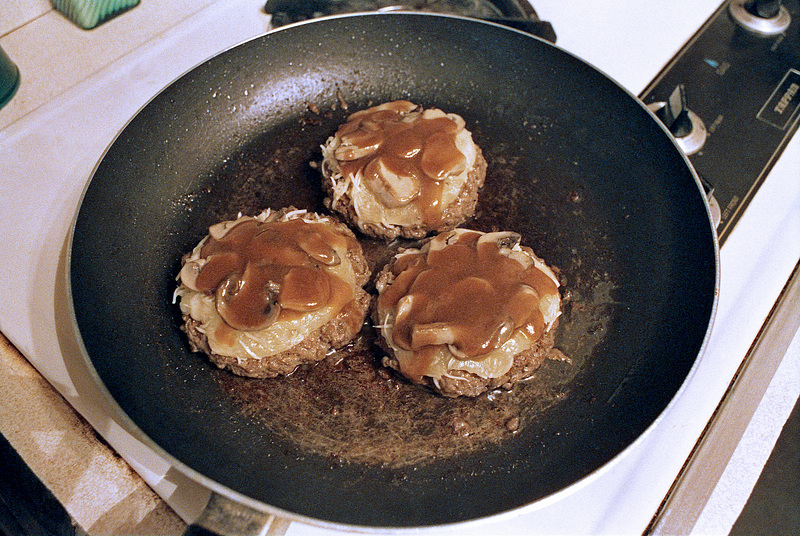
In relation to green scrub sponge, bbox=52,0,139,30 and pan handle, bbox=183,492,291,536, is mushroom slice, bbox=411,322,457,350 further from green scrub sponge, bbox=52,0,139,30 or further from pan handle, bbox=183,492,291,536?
green scrub sponge, bbox=52,0,139,30

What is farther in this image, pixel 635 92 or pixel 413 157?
pixel 635 92

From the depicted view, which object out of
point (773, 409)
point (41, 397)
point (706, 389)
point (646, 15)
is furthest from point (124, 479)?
point (646, 15)

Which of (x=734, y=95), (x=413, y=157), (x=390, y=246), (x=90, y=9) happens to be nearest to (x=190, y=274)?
(x=390, y=246)

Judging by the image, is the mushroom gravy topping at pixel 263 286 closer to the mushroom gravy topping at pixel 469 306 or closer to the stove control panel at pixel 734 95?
the mushroom gravy topping at pixel 469 306

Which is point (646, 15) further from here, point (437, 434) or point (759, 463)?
point (437, 434)

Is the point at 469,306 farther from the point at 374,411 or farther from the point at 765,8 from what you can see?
the point at 765,8

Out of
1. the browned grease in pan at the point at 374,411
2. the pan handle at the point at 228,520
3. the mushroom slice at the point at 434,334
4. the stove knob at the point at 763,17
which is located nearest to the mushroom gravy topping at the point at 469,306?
the mushroom slice at the point at 434,334

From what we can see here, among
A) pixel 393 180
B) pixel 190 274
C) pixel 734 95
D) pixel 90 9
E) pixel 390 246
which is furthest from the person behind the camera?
pixel 90 9
